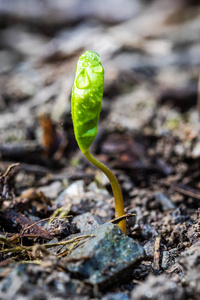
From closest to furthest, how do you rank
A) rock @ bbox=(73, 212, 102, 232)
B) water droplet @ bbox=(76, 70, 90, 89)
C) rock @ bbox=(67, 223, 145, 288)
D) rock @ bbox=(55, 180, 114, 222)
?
1. rock @ bbox=(67, 223, 145, 288)
2. water droplet @ bbox=(76, 70, 90, 89)
3. rock @ bbox=(73, 212, 102, 232)
4. rock @ bbox=(55, 180, 114, 222)

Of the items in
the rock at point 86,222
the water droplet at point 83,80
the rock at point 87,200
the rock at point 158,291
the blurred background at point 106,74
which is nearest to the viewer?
the rock at point 158,291

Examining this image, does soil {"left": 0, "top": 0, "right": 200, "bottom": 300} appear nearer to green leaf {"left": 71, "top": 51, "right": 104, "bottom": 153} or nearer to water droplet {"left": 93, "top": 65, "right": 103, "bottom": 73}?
green leaf {"left": 71, "top": 51, "right": 104, "bottom": 153}

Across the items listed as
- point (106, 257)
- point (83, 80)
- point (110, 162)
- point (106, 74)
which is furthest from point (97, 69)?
point (106, 74)

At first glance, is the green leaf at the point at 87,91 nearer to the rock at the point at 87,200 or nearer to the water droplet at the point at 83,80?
the water droplet at the point at 83,80

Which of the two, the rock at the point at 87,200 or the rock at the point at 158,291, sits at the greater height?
the rock at the point at 87,200

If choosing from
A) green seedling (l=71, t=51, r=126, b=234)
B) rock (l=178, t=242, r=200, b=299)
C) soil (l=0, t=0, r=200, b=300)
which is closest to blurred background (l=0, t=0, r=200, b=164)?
soil (l=0, t=0, r=200, b=300)

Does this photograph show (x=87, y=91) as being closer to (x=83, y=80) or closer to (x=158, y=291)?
(x=83, y=80)

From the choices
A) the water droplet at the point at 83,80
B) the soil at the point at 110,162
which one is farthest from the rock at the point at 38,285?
the water droplet at the point at 83,80
